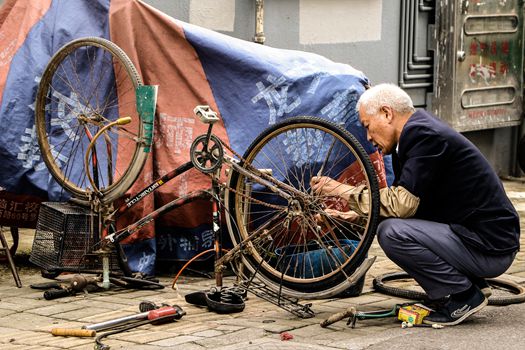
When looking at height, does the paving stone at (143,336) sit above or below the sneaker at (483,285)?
below

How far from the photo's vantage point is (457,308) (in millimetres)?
5953

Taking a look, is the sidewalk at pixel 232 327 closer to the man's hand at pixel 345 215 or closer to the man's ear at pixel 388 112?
the man's hand at pixel 345 215

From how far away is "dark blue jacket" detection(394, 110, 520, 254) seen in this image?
5.91 metres

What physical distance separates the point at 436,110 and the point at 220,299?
627 centimetres

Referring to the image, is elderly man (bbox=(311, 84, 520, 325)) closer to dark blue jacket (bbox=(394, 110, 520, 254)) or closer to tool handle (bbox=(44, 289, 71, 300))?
dark blue jacket (bbox=(394, 110, 520, 254))

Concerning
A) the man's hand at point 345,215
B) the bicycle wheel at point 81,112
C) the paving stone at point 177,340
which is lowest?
the paving stone at point 177,340

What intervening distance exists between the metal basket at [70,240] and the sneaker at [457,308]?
6.72 feet

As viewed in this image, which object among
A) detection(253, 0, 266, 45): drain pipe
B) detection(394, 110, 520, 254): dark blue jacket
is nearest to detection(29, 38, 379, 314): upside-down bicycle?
detection(394, 110, 520, 254): dark blue jacket

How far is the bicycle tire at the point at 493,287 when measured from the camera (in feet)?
21.1

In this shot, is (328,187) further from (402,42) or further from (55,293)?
(402,42)

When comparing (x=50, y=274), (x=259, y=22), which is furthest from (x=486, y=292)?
(x=259, y=22)

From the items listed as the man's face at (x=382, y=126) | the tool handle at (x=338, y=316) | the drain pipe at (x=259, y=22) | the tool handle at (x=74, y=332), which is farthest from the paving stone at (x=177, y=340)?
the drain pipe at (x=259, y=22)

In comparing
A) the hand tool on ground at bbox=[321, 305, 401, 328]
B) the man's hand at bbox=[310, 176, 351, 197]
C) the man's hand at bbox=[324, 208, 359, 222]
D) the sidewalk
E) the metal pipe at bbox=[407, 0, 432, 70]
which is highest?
the metal pipe at bbox=[407, 0, 432, 70]

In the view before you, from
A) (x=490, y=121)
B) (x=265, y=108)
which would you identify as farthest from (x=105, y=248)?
(x=490, y=121)
